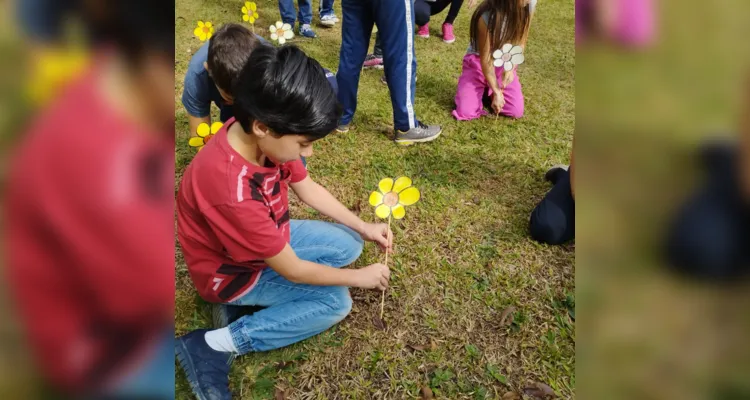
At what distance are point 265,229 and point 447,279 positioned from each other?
3.09 feet

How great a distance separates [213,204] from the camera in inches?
52.3

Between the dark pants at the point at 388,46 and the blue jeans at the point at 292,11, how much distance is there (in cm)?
192

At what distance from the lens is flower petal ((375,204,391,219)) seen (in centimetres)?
181

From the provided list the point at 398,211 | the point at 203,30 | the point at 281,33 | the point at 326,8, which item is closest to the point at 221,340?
the point at 398,211

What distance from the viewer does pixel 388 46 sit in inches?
108

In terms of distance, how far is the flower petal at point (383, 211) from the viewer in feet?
5.93

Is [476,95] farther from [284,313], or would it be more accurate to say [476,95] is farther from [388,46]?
[284,313]

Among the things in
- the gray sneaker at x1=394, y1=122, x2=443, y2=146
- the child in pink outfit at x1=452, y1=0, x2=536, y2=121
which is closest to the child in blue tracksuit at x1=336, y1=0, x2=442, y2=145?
the gray sneaker at x1=394, y1=122, x2=443, y2=146

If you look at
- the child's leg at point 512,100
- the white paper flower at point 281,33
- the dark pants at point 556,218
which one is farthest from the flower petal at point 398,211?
the white paper flower at point 281,33

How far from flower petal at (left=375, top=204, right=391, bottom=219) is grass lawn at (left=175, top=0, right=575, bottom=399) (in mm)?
347
